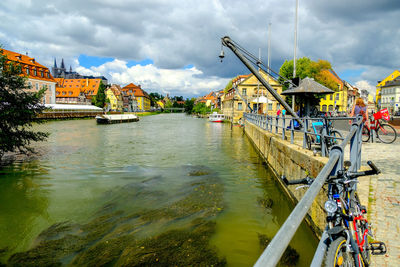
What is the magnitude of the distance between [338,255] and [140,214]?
5689mm

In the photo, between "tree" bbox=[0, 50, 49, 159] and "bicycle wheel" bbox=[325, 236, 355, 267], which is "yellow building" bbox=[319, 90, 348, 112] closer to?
"tree" bbox=[0, 50, 49, 159]

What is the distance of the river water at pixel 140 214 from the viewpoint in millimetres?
5074

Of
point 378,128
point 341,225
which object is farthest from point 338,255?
point 378,128

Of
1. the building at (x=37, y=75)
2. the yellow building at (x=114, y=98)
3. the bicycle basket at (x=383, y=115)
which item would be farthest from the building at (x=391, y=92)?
the yellow building at (x=114, y=98)

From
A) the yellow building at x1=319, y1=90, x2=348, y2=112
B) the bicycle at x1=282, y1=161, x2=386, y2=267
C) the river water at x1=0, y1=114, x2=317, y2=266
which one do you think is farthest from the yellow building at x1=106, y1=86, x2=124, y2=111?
the bicycle at x1=282, y1=161, x2=386, y2=267

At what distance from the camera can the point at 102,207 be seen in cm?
750

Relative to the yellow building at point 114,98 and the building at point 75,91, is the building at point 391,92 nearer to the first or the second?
the building at point 75,91

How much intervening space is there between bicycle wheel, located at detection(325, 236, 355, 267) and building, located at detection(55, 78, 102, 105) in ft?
311

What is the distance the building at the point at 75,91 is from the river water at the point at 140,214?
85029 millimetres

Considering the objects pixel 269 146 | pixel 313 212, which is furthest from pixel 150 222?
pixel 269 146

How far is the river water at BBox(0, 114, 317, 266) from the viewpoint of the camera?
5074 millimetres

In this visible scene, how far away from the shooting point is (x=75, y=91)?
314 feet

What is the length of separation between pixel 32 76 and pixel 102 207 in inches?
2668

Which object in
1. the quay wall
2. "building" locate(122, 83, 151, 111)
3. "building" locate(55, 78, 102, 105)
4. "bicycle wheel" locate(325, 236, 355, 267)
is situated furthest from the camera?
"building" locate(122, 83, 151, 111)
